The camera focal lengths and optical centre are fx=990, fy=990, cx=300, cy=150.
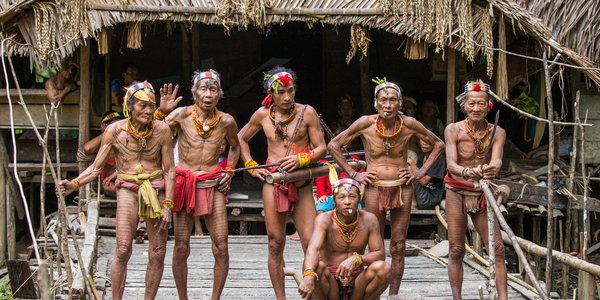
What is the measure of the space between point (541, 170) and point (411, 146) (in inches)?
59.4

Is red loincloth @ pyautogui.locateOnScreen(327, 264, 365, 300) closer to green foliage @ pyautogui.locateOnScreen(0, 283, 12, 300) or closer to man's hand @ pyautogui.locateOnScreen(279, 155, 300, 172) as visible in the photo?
man's hand @ pyautogui.locateOnScreen(279, 155, 300, 172)

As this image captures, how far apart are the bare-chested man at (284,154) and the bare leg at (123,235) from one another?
100 centimetres

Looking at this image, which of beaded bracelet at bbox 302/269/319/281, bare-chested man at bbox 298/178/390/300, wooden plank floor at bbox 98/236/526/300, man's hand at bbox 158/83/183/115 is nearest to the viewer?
beaded bracelet at bbox 302/269/319/281

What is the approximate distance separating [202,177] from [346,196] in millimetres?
1225

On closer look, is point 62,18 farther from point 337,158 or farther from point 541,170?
point 541,170

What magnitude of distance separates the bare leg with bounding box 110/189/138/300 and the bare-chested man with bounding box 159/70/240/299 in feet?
1.13

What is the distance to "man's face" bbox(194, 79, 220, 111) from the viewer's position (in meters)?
7.83

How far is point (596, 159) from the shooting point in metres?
11.7

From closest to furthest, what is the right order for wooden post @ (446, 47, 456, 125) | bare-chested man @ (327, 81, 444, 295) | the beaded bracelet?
1. the beaded bracelet
2. bare-chested man @ (327, 81, 444, 295)
3. wooden post @ (446, 47, 456, 125)

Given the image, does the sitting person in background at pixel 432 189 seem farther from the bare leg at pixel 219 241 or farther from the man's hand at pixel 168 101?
the bare leg at pixel 219 241

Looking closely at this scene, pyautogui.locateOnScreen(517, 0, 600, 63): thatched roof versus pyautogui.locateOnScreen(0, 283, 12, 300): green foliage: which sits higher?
pyautogui.locateOnScreen(517, 0, 600, 63): thatched roof

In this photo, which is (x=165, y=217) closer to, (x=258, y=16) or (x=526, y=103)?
(x=258, y=16)

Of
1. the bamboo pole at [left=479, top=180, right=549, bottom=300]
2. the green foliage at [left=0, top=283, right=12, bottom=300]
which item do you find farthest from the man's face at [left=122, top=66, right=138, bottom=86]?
the bamboo pole at [left=479, top=180, right=549, bottom=300]

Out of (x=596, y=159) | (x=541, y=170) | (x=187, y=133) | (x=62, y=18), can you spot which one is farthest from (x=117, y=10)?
(x=596, y=159)
